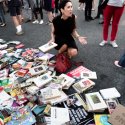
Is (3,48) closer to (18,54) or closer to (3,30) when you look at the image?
(18,54)

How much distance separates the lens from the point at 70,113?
6.62 feet

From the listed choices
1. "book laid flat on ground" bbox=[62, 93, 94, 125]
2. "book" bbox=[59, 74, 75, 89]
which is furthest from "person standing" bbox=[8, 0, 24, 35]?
"book laid flat on ground" bbox=[62, 93, 94, 125]

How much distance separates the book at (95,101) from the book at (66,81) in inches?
11.1

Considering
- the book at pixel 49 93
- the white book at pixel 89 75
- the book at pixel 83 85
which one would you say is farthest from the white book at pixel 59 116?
the white book at pixel 89 75

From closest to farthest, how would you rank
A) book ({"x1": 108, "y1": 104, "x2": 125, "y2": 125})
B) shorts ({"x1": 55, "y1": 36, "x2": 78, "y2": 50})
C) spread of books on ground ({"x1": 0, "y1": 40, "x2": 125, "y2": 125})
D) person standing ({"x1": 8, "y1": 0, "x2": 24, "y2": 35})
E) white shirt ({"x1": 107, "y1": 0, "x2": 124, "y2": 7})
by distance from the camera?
book ({"x1": 108, "y1": 104, "x2": 125, "y2": 125})
spread of books on ground ({"x1": 0, "y1": 40, "x2": 125, "y2": 125})
shorts ({"x1": 55, "y1": 36, "x2": 78, "y2": 50})
white shirt ({"x1": 107, "y1": 0, "x2": 124, "y2": 7})
person standing ({"x1": 8, "y1": 0, "x2": 24, "y2": 35})

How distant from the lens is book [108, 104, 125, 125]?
70.8 inches

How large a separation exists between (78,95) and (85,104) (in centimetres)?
14

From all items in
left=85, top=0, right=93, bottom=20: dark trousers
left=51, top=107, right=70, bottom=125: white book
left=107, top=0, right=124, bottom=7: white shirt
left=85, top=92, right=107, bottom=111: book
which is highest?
left=107, top=0, right=124, bottom=7: white shirt

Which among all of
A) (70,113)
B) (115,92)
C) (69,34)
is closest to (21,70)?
(69,34)

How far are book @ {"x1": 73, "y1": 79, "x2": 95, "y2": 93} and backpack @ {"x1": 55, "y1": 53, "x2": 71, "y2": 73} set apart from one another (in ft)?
1.12

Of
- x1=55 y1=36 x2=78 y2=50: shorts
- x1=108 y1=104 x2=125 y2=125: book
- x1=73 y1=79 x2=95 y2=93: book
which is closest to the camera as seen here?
x1=108 y1=104 x2=125 y2=125: book

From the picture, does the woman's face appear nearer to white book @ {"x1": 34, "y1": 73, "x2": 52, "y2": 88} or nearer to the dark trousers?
white book @ {"x1": 34, "y1": 73, "x2": 52, "y2": 88}

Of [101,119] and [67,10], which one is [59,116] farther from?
[67,10]

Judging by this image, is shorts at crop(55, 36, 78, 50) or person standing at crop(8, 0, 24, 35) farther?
person standing at crop(8, 0, 24, 35)
